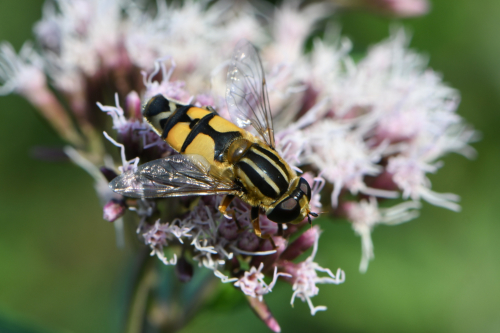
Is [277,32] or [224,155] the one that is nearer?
[224,155]

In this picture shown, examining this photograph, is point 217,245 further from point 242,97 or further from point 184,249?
point 242,97

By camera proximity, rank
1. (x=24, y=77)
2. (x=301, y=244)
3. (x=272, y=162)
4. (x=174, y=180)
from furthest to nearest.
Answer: (x=24, y=77) → (x=301, y=244) → (x=272, y=162) → (x=174, y=180)

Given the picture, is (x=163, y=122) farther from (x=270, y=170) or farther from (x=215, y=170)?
(x=270, y=170)

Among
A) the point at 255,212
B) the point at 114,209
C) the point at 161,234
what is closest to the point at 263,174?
the point at 255,212

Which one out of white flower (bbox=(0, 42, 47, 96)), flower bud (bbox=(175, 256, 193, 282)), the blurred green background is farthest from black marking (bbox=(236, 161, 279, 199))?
white flower (bbox=(0, 42, 47, 96))

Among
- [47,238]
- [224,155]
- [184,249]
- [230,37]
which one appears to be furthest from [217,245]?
[47,238]

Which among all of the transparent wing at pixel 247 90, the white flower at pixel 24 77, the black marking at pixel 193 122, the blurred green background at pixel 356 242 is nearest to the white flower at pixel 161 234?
the black marking at pixel 193 122
